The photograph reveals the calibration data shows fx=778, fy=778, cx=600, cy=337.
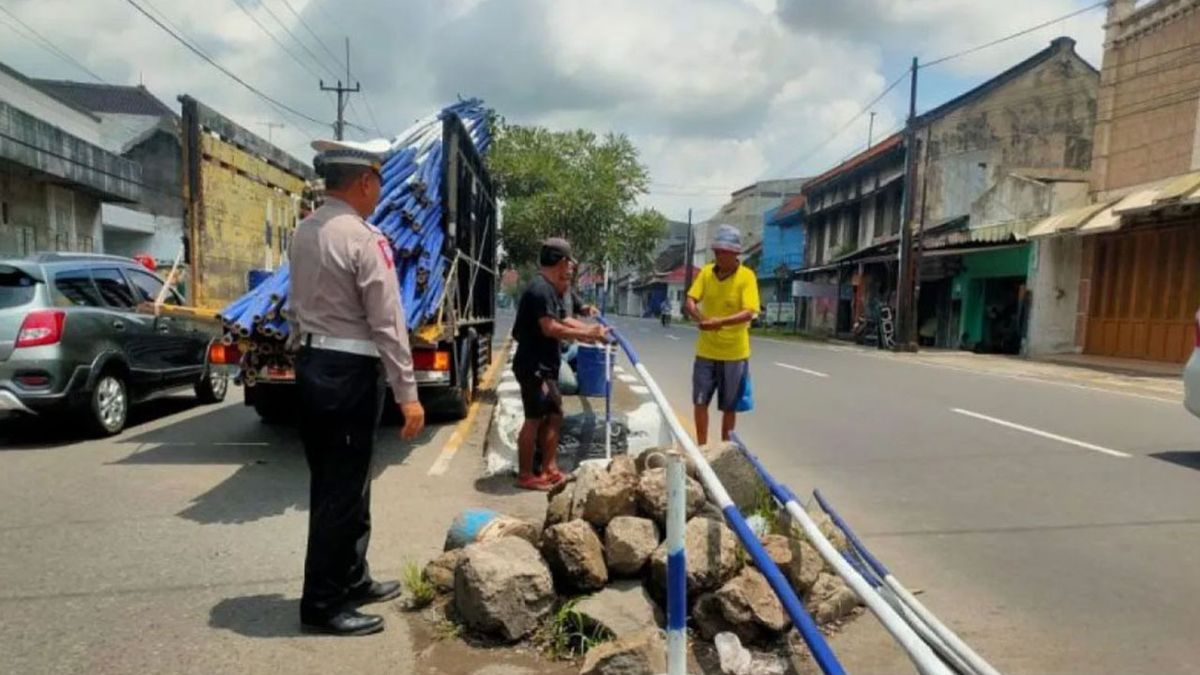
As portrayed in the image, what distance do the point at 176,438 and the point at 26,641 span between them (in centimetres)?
446

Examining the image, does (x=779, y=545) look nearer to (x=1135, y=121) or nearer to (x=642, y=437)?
(x=642, y=437)

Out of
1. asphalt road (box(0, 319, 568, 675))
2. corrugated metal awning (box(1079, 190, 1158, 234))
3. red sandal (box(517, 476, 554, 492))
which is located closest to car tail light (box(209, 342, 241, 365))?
asphalt road (box(0, 319, 568, 675))

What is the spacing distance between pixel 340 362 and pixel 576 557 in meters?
1.30

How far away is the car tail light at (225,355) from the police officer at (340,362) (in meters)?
3.07

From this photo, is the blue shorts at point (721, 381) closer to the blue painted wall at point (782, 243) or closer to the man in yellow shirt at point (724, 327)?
the man in yellow shirt at point (724, 327)

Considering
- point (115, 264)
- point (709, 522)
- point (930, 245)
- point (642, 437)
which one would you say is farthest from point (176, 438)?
point (930, 245)

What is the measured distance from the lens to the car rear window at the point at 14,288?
6492mm

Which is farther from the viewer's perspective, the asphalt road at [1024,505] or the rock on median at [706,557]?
the asphalt road at [1024,505]

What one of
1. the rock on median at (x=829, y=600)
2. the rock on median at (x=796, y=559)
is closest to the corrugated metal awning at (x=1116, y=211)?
the rock on median at (x=829, y=600)

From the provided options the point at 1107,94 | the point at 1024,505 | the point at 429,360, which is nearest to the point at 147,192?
the point at 429,360

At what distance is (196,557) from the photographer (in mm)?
4121

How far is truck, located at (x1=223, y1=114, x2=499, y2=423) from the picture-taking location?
5789mm

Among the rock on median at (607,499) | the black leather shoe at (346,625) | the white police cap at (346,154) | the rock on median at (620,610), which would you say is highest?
the white police cap at (346,154)

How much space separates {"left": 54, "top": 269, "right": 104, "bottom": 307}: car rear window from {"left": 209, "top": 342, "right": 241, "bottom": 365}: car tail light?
1848 millimetres
